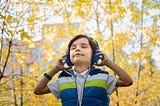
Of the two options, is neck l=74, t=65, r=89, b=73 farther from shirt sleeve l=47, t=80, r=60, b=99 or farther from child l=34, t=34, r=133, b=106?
shirt sleeve l=47, t=80, r=60, b=99

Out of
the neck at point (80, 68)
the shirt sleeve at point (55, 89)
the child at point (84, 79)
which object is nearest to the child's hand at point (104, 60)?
the child at point (84, 79)

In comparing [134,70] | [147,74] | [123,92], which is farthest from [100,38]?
[123,92]

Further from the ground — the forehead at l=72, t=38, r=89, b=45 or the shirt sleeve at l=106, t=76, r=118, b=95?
the forehead at l=72, t=38, r=89, b=45

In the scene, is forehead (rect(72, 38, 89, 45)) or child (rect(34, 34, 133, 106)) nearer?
child (rect(34, 34, 133, 106))

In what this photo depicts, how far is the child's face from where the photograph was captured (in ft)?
6.73

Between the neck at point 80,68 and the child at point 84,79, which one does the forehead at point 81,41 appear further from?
the neck at point 80,68

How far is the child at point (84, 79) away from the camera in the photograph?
1.92 m

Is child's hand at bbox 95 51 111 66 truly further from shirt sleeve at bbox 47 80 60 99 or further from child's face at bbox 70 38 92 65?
shirt sleeve at bbox 47 80 60 99

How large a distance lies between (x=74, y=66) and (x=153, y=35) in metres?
4.19

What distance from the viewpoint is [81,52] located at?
2.07 m

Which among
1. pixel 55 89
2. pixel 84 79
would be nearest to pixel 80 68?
pixel 84 79

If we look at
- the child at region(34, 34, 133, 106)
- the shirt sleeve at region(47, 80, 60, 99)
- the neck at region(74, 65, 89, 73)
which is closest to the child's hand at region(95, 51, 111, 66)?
the child at region(34, 34, 133, 106)

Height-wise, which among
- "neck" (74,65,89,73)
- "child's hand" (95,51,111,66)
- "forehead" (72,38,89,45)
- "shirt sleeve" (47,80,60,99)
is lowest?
"shirt sleeve" (47,80,60,99)

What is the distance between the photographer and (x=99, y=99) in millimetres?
1912
